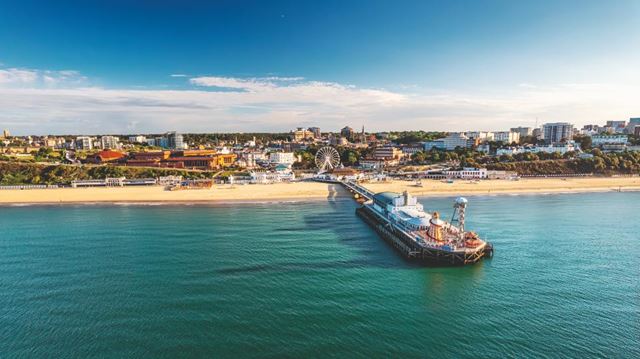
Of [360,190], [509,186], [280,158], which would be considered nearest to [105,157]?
[280,158]

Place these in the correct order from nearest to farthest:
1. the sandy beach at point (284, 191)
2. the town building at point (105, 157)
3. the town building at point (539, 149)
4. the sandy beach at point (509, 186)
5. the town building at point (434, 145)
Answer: the sandy beach at point (284, 191)
the sandy beach at point (509, 186)
the town building at point (105, 157)
the town building at point (539, 149)
the town building at point (434, 145)

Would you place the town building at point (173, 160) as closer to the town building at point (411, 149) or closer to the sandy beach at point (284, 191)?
→ the sandy beach at point (284, 191)

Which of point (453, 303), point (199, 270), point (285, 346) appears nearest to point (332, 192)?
point (199, 270)

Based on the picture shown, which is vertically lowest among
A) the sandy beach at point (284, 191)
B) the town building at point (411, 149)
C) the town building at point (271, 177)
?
the sandy beach at point (284, 191)

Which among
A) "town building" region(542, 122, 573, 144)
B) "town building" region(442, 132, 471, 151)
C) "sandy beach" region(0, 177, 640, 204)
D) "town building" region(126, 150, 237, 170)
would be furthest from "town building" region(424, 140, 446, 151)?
"town building" region(126, 150, 237, 170)

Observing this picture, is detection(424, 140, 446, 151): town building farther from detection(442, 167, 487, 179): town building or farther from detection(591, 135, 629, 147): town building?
detection(591, 135, 629, 147): town building

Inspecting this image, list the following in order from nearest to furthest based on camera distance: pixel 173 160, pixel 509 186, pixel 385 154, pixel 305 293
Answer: pixel 305 293
pixel 509 186
pixel 173 160
pixel 385 154

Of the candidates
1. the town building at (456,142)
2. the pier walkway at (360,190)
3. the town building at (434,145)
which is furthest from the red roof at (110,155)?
the town building at (456,142)

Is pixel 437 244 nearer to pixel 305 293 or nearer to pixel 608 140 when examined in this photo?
pixel 305 293
